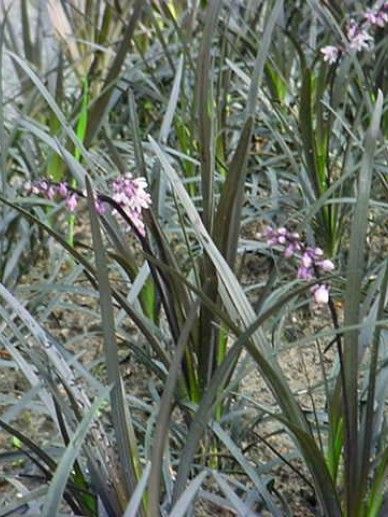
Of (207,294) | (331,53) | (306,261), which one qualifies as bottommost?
(207,294)

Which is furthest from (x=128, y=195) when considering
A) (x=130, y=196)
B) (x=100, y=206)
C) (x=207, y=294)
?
(x=207, y=294)

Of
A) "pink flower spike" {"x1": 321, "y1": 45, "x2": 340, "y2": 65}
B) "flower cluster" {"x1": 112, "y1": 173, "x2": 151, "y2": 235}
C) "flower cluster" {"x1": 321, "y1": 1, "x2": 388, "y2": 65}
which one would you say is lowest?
"flower cluster" {"x1": 112, "y1": 173, "x2": 151, "y2": 235}

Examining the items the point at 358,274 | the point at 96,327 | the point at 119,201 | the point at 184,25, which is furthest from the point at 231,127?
the point at 358,274

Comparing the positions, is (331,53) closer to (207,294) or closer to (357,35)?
(357,35)

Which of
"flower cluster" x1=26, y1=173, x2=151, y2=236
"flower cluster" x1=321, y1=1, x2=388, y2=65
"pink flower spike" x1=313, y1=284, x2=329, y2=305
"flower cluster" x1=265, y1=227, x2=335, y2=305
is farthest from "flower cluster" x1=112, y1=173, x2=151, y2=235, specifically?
"flower cluster" x1=321, y1=1, x2=388, y2=65

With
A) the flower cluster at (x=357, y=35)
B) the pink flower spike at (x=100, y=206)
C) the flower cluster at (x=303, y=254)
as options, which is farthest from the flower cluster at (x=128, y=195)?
the flower cluster at (x=357, y=35)

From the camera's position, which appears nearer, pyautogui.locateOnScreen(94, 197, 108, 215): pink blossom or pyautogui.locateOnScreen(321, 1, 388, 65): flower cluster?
pyautogui.locateOnScreen(94, 197, 108, 215): pink blossom

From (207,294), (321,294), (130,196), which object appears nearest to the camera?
(321,294)

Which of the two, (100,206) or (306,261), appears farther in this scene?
(100,206)

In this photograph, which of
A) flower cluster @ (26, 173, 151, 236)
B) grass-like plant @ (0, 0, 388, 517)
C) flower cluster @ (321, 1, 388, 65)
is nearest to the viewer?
grass-like plant @ (0, 0, 388, 517)

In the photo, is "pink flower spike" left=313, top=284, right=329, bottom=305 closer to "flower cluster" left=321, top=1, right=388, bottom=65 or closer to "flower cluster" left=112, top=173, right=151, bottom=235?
"flower cluster" left=112, top=173, right=151, bottom=235

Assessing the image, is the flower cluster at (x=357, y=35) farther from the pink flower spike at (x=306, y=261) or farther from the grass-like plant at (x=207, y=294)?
the pink flower spike at (x=306, y=261)

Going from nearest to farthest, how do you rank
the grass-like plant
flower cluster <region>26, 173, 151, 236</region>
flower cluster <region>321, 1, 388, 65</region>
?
the grass-like plant, flower cluster <region>26, 173, 151, 236</region>, flower cluster <region>321, 1, 388, 65</region>
